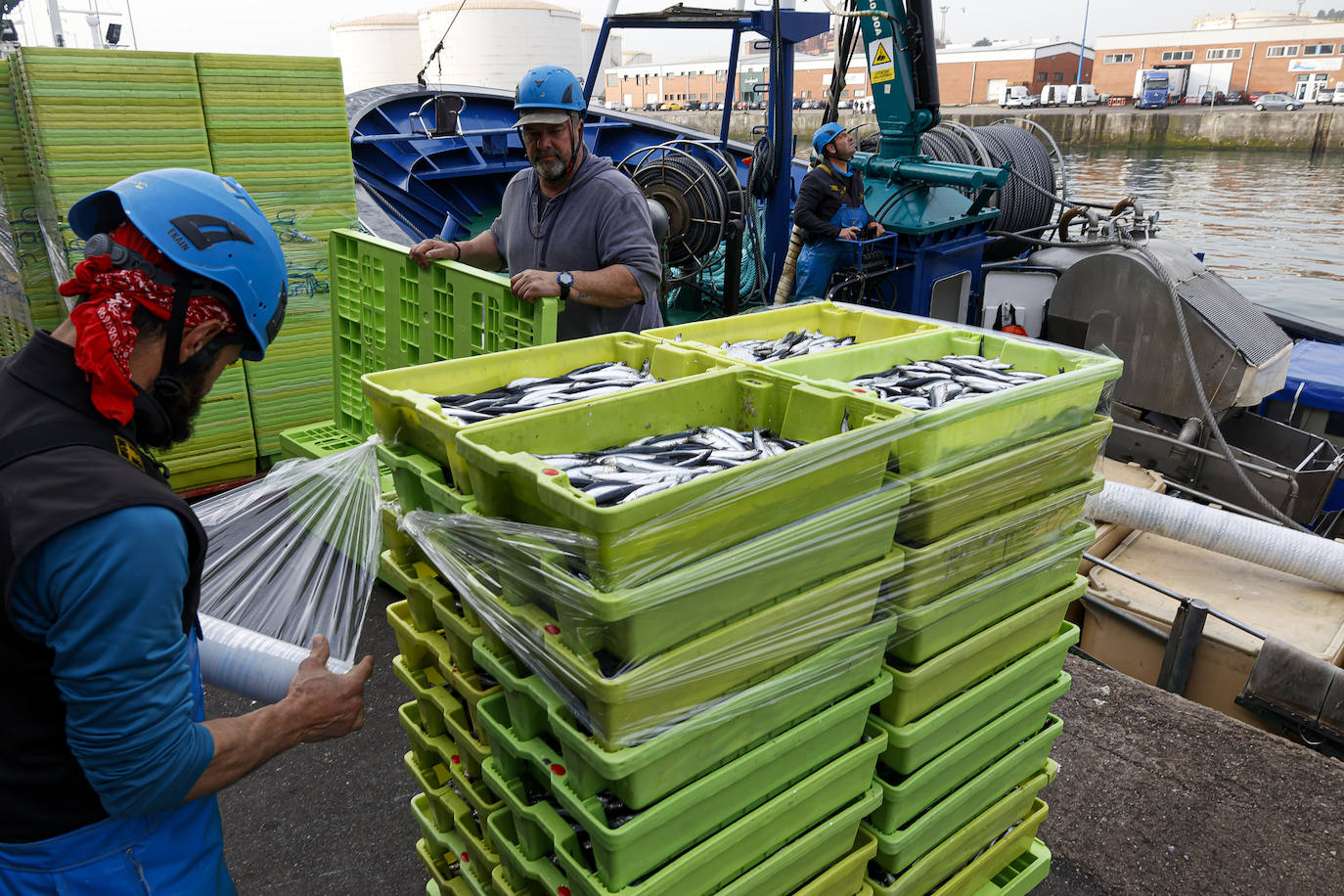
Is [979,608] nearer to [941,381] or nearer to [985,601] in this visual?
[985,601]

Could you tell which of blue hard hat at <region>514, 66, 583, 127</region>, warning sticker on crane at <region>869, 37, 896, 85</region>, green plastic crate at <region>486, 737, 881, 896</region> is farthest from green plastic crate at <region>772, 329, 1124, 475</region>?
warning sticker on crane at <region>869, 37, 896, 85</region>

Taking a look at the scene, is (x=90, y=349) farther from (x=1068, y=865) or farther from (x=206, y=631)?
(x=1068, y=865)

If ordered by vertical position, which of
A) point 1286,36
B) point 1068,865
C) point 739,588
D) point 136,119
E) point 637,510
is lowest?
point 1068,865

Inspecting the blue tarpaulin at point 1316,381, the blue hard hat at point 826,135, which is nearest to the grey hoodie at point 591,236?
the blue hard hat at point 826,135

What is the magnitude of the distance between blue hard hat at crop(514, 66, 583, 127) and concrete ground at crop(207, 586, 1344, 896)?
2.53m

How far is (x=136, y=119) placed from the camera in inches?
166

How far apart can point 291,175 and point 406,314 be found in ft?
5.66

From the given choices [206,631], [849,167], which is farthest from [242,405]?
[849,167]

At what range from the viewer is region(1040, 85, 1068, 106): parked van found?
196ft

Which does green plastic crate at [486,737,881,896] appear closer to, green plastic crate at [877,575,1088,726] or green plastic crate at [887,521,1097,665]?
green plastic crate at [877,575,1088,726]

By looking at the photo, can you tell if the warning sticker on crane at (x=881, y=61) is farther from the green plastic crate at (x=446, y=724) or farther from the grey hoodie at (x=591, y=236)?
the green plastic crate at (x=446, y=724)

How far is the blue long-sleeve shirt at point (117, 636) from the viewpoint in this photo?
1235 mm

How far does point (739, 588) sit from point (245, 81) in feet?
14.5

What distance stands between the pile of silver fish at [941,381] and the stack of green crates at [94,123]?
341 centimetres
